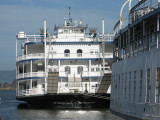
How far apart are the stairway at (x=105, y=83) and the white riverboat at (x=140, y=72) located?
37.8ft

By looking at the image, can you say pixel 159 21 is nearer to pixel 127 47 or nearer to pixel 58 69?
pixel 127 47

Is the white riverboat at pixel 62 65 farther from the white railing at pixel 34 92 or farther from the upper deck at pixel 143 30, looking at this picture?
the upper deck at pixel 143 30

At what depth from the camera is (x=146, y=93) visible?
82.8 ft

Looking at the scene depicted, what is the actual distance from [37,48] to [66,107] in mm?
9304

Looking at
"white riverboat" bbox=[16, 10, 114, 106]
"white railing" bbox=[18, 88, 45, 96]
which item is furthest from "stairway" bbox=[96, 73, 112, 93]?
"white railing" bbox=[18, 88, 45, 96]

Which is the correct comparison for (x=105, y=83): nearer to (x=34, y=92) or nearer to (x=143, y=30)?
(x=34, y=92)

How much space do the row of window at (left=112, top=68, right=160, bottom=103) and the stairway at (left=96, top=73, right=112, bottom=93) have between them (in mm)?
10965

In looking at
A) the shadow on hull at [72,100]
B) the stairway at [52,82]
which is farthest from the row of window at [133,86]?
the stairway at [52,82]

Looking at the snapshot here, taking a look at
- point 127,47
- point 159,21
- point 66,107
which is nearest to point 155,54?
point 159,21

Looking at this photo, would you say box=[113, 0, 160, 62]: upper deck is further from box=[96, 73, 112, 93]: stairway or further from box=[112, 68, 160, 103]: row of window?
box=[96, 73, 112, 93]: stairway

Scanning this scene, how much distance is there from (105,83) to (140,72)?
23.4 metres

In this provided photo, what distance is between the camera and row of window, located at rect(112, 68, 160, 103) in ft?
81.1

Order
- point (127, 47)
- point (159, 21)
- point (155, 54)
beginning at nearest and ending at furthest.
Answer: point (155, 54), point (159, 21), point (127, 47)

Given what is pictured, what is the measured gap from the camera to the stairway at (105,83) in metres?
49.4
